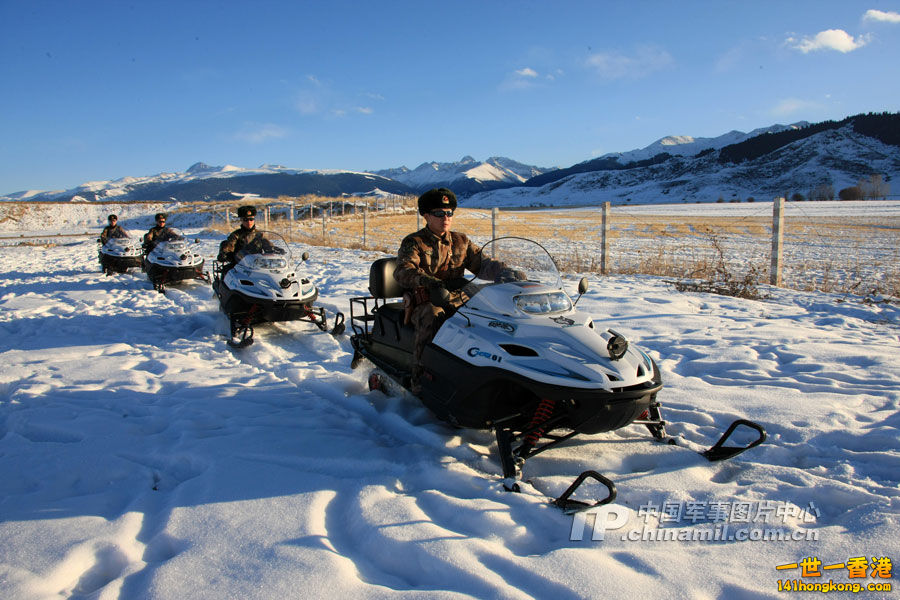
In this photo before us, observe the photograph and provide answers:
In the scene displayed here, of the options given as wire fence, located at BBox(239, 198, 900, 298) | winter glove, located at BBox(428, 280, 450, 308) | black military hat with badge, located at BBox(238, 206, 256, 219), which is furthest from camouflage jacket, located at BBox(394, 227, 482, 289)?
wire fence, located at BBox(239, 198, 900, 298)

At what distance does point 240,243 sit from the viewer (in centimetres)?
824

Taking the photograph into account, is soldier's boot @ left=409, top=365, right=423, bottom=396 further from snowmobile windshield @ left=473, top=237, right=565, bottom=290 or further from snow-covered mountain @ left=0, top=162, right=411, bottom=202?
snow-covered mountain @ left=0, top=162, right=411, bottom=202

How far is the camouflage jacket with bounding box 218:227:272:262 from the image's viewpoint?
7605 mm

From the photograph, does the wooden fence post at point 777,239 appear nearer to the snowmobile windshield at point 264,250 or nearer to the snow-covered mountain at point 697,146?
the snowmobile windshield at point 264,250

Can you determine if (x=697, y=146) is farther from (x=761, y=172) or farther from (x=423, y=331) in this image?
(x=423, y=331)

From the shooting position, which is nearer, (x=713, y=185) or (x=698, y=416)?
(x=698, y=416)

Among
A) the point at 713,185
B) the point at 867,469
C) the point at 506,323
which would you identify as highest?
the point at 713,185

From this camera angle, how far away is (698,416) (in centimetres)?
401

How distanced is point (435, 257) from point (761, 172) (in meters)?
91.5

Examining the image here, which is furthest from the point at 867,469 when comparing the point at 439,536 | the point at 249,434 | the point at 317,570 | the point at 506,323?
the point at 249,434

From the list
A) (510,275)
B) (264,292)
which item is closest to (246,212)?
(264,292)

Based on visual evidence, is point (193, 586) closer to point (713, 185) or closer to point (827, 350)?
point (827, 350)

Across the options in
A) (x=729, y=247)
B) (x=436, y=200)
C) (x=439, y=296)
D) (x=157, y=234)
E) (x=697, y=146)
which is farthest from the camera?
(x=697, y=146)

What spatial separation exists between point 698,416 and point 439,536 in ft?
8.02
